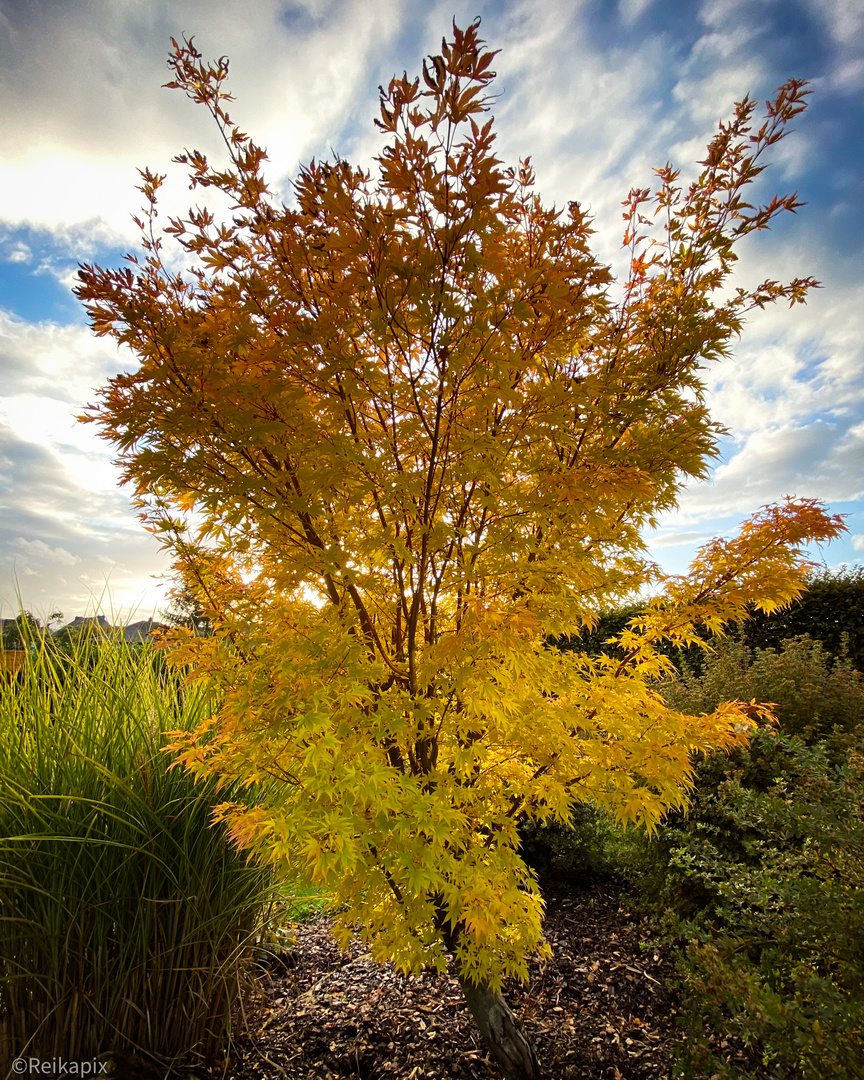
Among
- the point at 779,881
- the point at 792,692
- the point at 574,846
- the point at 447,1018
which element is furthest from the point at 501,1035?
Answer: the point at 792,692

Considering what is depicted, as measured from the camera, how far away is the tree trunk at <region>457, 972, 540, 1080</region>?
8.00 ft

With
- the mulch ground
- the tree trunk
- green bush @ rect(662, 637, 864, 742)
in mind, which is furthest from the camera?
green bush @ rect(662, 637, 864, 742)

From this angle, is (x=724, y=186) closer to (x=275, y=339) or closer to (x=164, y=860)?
(x=275, y=339)

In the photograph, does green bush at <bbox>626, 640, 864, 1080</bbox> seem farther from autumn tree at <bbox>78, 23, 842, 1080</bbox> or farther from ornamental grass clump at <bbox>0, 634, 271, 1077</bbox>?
ornamental grass clump at <bbox>0, 634, 271, 1077</bbox>

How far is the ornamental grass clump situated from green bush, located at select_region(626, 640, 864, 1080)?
2.14m

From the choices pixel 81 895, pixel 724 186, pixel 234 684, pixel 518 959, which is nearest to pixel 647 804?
pixel 518 959

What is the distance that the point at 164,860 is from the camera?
2.69m

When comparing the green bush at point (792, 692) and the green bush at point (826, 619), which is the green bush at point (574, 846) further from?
Answer: the green bush at point (826, 619)

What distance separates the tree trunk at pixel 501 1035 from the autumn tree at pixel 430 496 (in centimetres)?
2

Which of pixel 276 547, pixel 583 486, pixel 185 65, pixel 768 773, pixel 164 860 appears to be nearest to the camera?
pixel 583 486

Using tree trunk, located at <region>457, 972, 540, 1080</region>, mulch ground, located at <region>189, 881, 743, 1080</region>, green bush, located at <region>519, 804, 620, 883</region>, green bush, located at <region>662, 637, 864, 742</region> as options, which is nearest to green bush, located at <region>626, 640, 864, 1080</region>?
green bush, located at <region>662, 637, 864, 742</region>

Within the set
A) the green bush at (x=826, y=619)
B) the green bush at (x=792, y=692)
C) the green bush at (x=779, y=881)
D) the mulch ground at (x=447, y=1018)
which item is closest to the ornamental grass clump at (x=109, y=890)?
the mulch ground at (x=447, y=1018)

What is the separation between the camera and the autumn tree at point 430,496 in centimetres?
184

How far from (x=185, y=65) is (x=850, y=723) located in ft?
17.2
